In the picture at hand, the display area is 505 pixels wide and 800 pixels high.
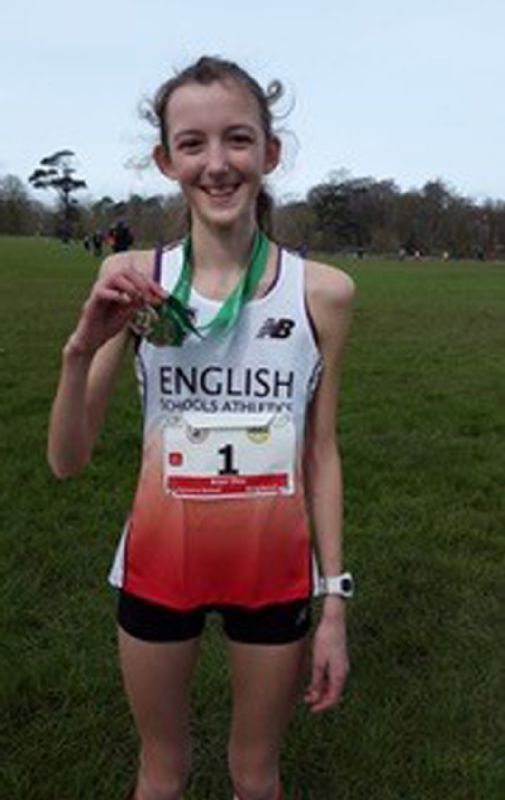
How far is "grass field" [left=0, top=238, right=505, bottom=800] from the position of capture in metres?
3.59

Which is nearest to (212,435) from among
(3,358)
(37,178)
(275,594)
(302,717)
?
(275,594)

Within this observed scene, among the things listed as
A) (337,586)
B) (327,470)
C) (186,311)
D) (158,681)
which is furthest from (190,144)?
(158,681)

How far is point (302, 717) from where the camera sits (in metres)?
3.90

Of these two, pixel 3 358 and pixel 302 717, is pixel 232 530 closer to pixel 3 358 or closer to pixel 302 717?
pixel 302 717

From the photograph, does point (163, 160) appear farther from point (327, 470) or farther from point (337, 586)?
point (337, 586)

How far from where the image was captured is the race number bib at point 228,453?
2352 millimetres

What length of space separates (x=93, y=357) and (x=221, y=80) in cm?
72

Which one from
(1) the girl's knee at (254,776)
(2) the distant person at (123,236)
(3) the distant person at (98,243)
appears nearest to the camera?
(1) the girl's knee at (254,776)

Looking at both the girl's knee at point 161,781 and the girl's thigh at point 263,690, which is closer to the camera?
the girl's thigh at point 263,690

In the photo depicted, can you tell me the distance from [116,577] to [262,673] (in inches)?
17.4

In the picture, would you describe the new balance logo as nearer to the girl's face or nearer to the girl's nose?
the girl's face

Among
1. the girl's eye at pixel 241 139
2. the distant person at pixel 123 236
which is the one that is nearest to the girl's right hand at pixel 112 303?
the girl's eye at pixel 241 139

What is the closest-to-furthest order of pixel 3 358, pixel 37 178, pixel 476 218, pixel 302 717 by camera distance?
pixel 302 717, pixel 3 358, pixel 476 218, pixel 37 178

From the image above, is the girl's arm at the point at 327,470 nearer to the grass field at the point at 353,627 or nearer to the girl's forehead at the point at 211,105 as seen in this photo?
the girl's forehead at the point at 211,105
